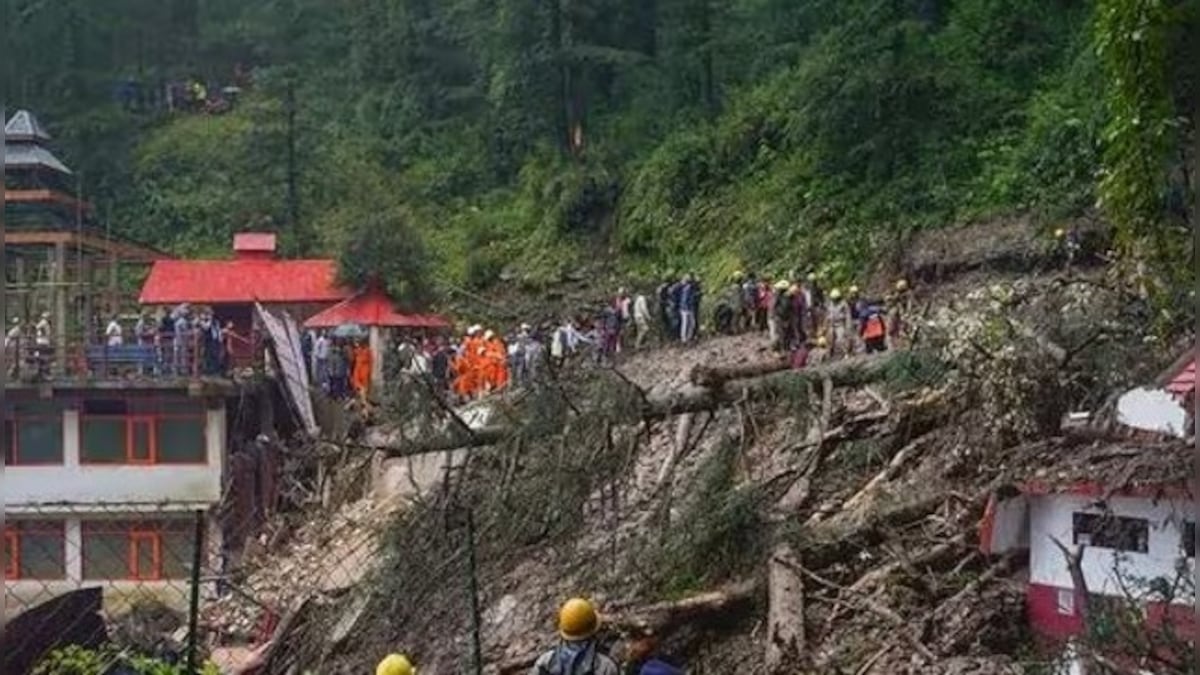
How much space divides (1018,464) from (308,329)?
21811 mm

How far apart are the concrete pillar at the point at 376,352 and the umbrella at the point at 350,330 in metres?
0.17

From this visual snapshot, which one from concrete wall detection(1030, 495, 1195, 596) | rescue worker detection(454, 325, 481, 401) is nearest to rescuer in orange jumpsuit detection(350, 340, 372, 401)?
rescue worker detection(454, 325, 481, 401)

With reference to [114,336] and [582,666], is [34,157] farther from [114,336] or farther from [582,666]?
[582,666]

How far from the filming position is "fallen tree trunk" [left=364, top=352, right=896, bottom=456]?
11.2 metres

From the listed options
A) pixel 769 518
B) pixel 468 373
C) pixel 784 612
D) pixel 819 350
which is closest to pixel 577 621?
pixel 784 612

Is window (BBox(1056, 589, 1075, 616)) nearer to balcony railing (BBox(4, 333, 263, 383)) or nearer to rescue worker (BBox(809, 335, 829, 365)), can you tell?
rescue worker (BBox(809, 335, 829, 365))

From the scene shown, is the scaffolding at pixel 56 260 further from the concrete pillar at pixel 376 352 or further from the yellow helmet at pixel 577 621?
the yellow helmet at pixel 577 621

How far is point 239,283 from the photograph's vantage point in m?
32.2

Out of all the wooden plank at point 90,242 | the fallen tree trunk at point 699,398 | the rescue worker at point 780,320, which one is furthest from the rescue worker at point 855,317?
the wooden plank at point 90,242

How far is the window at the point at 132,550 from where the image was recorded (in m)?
24.5

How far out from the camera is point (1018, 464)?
986 centimetres

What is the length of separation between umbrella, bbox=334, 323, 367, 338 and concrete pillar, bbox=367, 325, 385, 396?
0.17 meters

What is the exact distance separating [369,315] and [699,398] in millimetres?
19009

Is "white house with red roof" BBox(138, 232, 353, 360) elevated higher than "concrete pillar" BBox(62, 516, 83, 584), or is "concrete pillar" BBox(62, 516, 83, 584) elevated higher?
"white house with red roof" BBox(138, 232, 353, 360)
